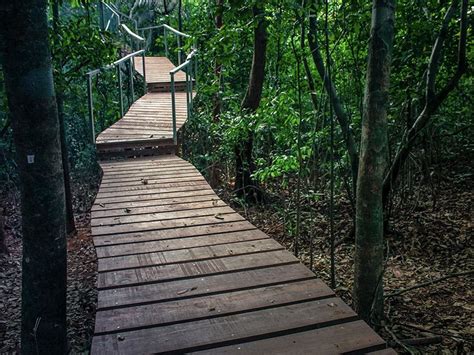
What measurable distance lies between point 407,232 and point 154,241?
3.40m

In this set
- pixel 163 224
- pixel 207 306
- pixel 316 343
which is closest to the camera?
pixel 316 343

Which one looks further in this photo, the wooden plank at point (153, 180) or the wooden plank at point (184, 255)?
the wooden plank at point (153, 180)

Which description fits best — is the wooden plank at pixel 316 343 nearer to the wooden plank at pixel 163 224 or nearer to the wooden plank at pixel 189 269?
the wooden plank at pixel 189 269

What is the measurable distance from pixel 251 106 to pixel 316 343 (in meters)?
5.45

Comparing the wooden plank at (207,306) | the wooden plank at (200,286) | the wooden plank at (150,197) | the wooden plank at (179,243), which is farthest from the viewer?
the wooden plank at (150,197)

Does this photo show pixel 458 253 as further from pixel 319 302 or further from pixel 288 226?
pixel 319 302

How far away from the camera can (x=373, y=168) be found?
2961 millimetres

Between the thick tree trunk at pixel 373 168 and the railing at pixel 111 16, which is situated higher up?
the railing at pixel 111 16

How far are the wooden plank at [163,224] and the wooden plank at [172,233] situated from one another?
5 cm

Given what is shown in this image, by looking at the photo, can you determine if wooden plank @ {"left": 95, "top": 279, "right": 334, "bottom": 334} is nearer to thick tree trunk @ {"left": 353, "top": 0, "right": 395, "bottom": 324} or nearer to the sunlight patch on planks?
the sunlight patch on planks

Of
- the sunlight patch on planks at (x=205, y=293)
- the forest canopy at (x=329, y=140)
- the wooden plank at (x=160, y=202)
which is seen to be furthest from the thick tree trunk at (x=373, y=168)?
the wooden plank at (x=160, y=202)

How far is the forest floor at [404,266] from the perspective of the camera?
362 centimetres

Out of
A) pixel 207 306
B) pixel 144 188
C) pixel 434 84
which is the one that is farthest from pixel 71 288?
pixel 434 84

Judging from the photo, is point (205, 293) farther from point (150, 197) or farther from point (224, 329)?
point (150, 197)
